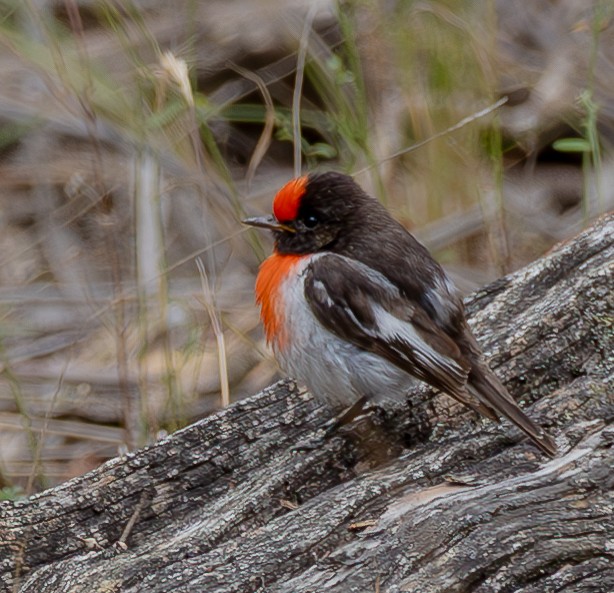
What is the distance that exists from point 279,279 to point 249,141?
3244 millimetres

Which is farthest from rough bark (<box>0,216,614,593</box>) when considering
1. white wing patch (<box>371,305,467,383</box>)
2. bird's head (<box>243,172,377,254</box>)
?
bird's head (<box>243,172,377,254</box>)

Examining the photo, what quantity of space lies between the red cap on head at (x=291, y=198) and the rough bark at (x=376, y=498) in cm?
65

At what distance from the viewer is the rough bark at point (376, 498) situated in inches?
112

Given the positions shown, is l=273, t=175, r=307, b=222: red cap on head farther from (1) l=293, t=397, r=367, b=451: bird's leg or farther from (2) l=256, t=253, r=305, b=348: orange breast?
(1) l=293, t=397, r=367, b=451: bird's leg

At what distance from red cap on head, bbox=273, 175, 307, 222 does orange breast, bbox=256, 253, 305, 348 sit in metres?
0.16

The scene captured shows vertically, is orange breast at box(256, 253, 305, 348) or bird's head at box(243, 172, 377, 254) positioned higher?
bird's head at box(243, 172, 377, 254)

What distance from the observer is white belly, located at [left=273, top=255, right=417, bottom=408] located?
3705 millimetres

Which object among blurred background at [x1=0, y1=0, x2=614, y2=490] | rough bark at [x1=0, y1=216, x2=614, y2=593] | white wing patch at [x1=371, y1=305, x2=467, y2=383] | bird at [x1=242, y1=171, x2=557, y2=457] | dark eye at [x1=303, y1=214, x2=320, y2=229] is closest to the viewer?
rough bark at [x1=0, y1=216, x2=614, y2=593]

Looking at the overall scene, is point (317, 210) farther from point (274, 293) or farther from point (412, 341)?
point (412, 341)

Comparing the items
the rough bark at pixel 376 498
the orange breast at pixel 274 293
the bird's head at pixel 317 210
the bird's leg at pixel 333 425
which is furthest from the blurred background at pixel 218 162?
the rough bark at pixel 376 498

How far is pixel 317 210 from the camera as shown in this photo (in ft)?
13.1

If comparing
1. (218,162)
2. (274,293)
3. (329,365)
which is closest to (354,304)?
(329,365)

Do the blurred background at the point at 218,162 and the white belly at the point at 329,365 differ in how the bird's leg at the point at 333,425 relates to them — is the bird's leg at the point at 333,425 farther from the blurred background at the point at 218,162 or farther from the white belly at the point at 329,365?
the blurred background at the point at 218,162

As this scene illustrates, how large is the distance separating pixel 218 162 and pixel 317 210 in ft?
2.40
